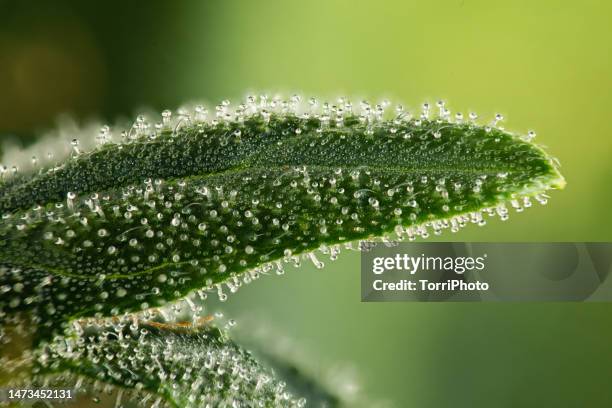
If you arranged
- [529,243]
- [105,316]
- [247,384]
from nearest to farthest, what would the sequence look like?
[105,316] < [247,384] < [529,243]

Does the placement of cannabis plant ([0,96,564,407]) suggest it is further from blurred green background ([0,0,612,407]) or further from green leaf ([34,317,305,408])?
blurred green background ([0,0,612,407])

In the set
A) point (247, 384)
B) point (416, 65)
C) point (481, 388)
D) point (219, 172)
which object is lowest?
point (481, 388)

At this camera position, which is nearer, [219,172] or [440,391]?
[219,172]

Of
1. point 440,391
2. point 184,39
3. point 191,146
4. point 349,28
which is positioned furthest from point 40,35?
point 440,391

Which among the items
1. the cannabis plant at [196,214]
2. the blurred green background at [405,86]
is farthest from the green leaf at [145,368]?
the blurred green background at [405,86]

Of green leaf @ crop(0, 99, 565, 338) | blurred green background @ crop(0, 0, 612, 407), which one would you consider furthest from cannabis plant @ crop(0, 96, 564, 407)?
blurred green background @ crop(0, 0, 612, 407)

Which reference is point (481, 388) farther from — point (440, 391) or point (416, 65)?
point (416, 65)
